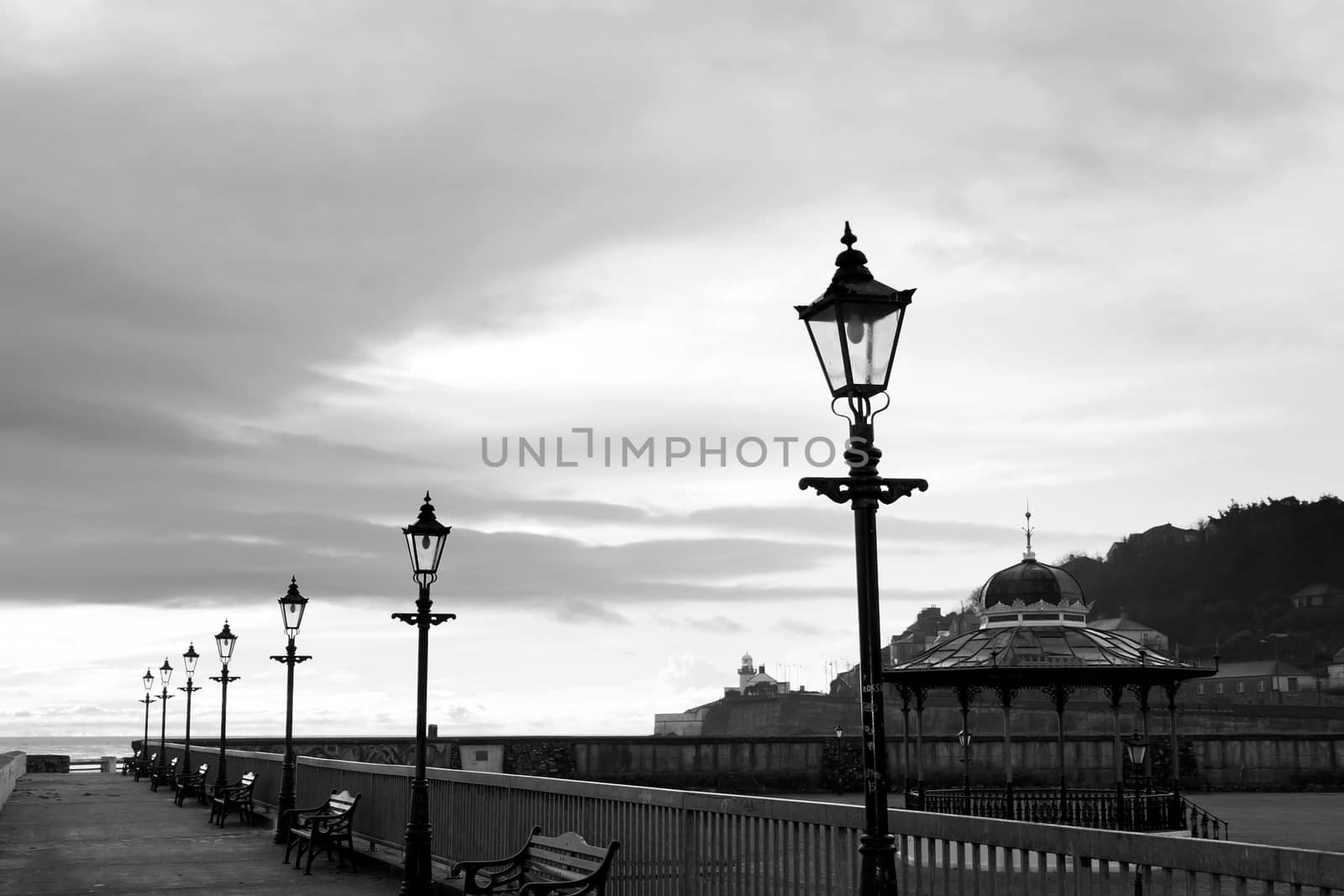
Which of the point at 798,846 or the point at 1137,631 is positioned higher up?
the point at 1137,631

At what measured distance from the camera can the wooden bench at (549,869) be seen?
9.74 metres

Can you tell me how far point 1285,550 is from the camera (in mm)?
189125

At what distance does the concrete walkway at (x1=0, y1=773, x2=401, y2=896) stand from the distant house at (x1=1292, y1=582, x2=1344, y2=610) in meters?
176

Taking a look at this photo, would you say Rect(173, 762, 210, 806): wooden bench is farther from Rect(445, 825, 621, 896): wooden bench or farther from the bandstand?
Rect(445, 825, 621, 896): wooden bench

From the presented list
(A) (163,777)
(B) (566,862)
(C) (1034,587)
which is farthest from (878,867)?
(A) (163,777)

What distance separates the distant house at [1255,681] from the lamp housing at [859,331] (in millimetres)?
146700

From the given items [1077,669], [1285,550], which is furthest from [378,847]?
[1285,550]

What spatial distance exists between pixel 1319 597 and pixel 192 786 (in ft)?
583

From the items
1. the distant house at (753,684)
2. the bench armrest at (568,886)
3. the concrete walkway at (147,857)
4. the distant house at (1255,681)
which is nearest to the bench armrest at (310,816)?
the concrete walkway at (147,857)

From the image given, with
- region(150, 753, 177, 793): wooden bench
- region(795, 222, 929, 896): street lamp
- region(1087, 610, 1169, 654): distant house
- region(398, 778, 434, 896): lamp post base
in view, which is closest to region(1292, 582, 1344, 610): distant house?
region(1087, 610, 1169, 654): distant house

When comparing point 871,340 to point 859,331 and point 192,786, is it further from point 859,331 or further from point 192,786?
point 192,786

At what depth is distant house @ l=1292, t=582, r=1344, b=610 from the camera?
178 meters

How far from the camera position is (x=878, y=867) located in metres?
6.50

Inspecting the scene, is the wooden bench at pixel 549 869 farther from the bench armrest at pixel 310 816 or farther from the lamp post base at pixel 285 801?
the lamp post base at pixel 285 801
